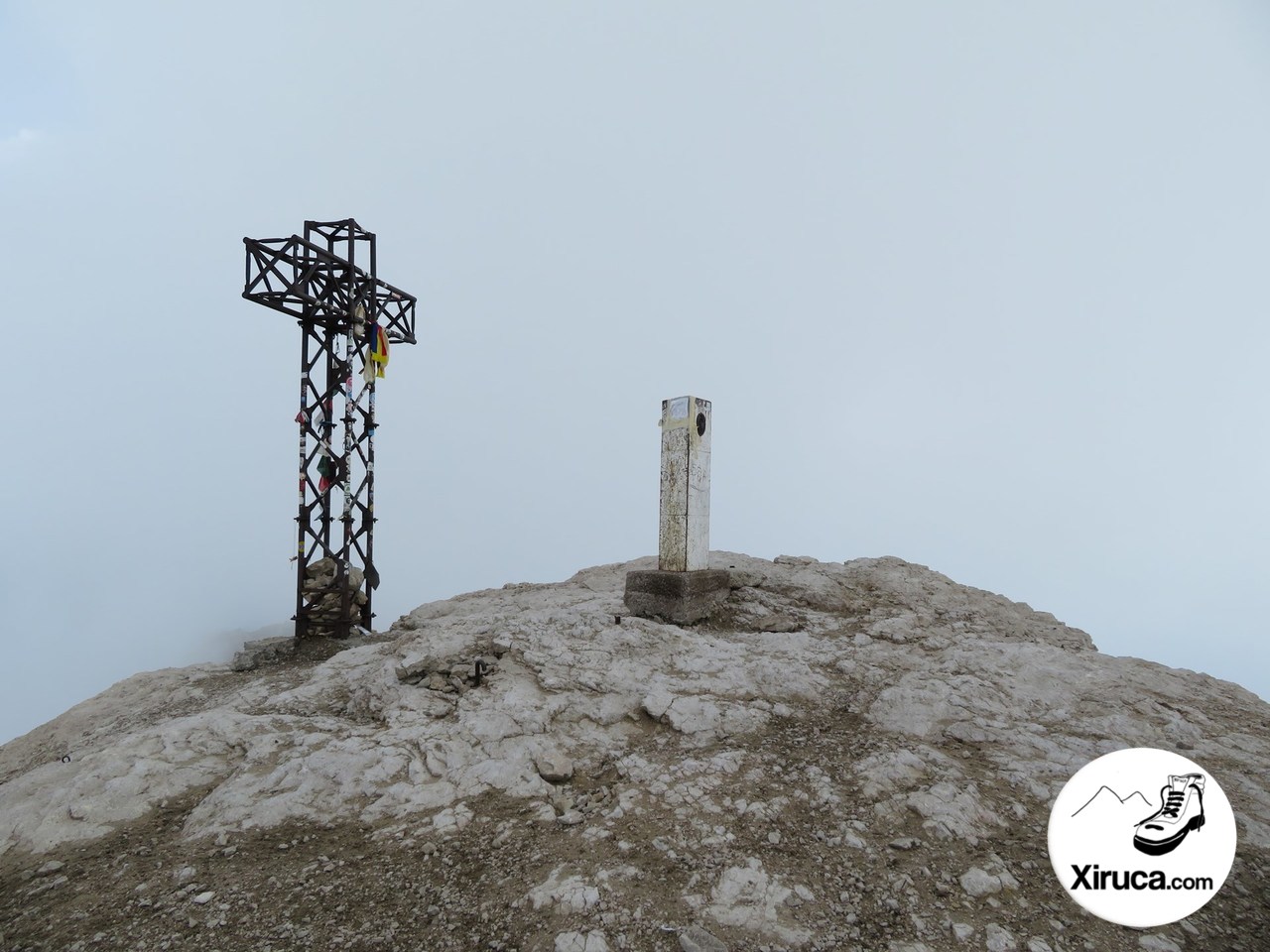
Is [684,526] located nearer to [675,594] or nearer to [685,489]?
[685,489]

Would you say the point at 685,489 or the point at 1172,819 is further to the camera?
the point at 685,489

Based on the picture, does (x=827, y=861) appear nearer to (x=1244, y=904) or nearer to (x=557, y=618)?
(x=1244, y=904)

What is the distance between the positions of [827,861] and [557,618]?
4.28 m

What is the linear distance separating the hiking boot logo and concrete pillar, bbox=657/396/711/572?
568 cm

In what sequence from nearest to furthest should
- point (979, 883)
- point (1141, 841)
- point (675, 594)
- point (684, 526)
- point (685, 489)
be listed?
point (979, 883) → point (1141, 841) → point (675, 594) → point (684, 526) → point (685, 489)

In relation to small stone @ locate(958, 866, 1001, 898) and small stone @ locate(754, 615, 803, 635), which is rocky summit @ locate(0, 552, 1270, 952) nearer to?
small stone @ locate(958, 866, 1001, 898)

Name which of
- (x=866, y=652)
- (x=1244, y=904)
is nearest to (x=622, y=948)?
(x=1244, y=904)

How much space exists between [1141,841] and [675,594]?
5.46 meters

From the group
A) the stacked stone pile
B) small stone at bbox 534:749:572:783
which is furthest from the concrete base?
the stacked stone pile

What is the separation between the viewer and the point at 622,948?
11.0ft

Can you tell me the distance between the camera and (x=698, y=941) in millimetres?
3354

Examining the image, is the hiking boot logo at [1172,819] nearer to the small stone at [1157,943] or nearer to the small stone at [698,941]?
the small stone at [1157,943]

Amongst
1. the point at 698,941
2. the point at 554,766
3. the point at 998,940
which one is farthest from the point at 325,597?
the point at 998,940

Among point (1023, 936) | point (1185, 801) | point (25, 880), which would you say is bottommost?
point (25, 880)
